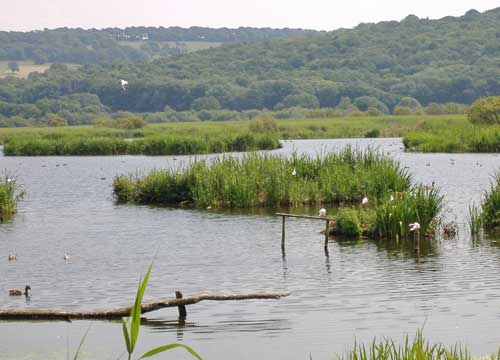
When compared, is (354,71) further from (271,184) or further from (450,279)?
(450,279)

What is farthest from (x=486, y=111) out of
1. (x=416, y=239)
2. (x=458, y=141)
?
(x=416, y=239)

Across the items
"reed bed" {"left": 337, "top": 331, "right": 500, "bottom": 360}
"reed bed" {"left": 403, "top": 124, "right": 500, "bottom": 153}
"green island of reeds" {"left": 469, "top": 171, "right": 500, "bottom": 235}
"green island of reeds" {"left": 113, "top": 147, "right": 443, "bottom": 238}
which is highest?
"reed bed" {"left": 403, "top": 124, "right": 500, "bottom": 153}

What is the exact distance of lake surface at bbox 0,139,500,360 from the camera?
14758mm

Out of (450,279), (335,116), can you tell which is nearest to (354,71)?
(335,116)

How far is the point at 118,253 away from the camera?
24219mm

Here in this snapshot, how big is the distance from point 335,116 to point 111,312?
135m

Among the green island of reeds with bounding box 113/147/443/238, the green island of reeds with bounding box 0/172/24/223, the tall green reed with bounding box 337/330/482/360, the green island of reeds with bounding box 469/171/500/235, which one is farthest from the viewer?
the green island of reeds with bounding box 113/147/443/238

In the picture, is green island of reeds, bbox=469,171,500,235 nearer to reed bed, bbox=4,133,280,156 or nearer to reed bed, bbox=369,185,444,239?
reed bed, bbox=369,185,444,239

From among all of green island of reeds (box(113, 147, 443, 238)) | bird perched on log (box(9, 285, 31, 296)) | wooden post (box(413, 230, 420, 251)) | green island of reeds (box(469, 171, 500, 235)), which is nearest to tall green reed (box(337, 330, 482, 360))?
bird perched on log (box(9, 285, 31, 296))

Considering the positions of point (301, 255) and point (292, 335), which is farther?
point (301, 255)

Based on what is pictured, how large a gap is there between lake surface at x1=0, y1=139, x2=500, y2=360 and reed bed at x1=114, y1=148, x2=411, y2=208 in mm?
1184

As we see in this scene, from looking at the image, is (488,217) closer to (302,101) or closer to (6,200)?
(6,200)

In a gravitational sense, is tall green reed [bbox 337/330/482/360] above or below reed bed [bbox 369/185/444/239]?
below

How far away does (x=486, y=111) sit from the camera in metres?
79.4
